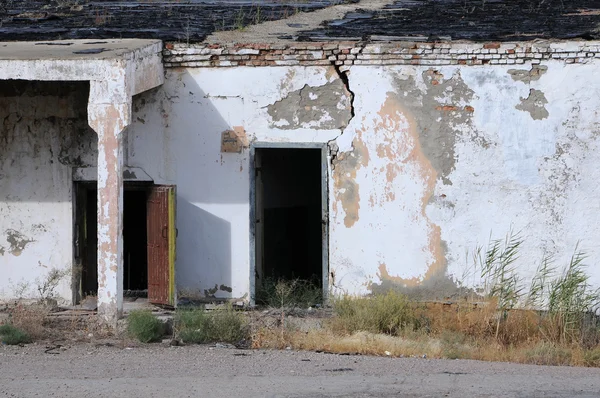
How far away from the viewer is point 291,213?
16.2 m

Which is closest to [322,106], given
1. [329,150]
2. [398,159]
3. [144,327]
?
[329,150]

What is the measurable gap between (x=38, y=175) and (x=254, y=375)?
17.0 feet

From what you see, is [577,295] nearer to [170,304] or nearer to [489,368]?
[489,368]

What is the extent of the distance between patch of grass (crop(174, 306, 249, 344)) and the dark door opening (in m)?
2.64

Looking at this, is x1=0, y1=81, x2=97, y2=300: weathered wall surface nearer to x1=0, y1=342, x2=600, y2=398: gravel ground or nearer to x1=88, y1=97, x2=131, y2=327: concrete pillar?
x1=88, y1=97, x2=131, y2=327: concrete pillar

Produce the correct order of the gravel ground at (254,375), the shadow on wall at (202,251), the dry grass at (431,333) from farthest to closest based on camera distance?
the shadow on wall at (202,251)
the dry grass at (431,333)
the gravel ground at (254,375)

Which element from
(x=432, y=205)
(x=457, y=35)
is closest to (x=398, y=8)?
(x=457, y=35)

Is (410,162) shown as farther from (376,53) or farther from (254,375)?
(254,375)

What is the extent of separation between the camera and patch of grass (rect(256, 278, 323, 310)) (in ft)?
42.1

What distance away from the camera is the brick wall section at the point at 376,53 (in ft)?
40.7

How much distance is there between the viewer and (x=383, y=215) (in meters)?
12.8

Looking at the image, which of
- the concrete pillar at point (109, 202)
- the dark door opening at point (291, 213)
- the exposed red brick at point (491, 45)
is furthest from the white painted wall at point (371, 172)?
the concrete pillar at point (109, 202)

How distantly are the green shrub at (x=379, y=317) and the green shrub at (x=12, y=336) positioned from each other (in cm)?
346

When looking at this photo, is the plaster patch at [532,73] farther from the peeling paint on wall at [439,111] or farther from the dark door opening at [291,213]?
the dark door opening at [291,213]
